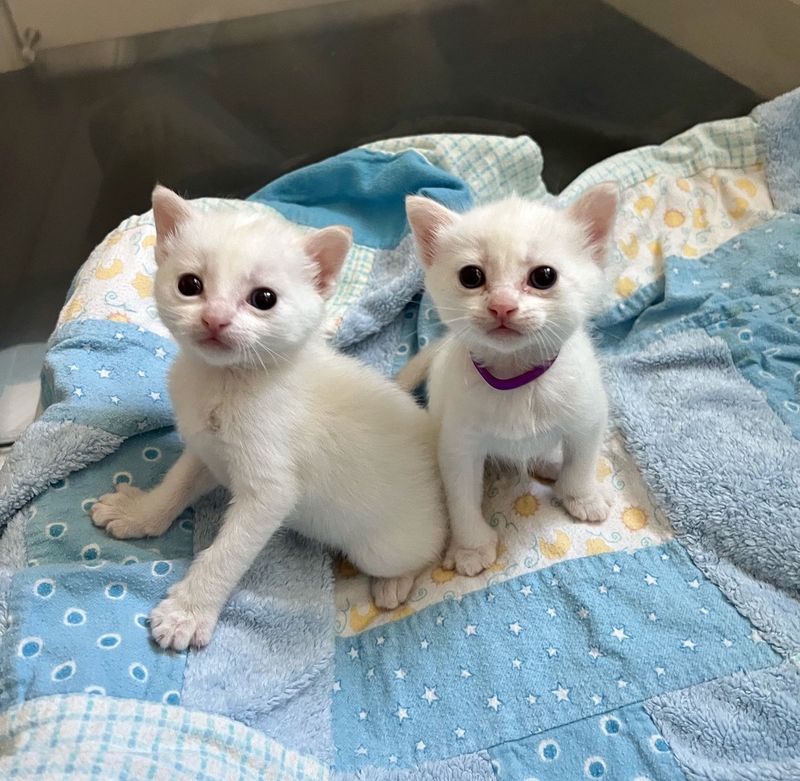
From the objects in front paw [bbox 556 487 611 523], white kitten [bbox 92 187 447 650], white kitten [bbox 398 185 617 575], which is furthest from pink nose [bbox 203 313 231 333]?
front paw [bbox 556 487 611 523]

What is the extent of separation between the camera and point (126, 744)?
978 mm

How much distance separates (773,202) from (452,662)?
4.68 ft

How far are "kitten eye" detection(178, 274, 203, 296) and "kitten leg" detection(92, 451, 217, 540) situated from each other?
34cm

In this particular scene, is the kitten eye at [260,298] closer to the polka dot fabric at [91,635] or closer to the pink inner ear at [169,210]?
the pink inner ear at [169,210]

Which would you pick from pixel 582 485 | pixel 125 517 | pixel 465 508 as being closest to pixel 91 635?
pixel 125 517

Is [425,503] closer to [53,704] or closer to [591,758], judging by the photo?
[591,758]

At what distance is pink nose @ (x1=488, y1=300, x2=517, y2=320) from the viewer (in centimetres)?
100

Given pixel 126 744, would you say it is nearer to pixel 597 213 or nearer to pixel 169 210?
pixel 169 210

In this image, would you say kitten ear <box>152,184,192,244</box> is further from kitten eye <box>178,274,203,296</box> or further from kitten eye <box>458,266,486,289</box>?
kitten eye <box>458,266,486,289</box>

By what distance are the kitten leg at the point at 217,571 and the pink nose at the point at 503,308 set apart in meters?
0.43

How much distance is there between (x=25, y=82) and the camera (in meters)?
1.83

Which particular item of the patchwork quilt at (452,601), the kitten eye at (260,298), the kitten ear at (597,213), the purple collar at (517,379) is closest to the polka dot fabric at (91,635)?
the patchwork quilt at (452,601)

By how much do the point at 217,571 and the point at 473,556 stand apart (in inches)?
17.1

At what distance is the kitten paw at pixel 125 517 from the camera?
1262 mm
